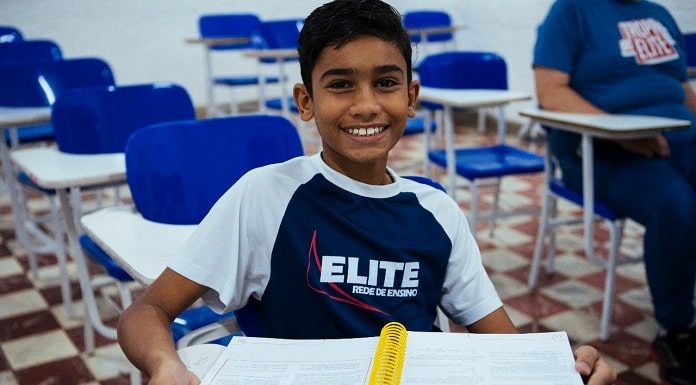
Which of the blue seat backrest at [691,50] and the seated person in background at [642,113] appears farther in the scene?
the blue seat backrest at [691,50]

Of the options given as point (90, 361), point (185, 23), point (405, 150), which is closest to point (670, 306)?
point (90, 361)

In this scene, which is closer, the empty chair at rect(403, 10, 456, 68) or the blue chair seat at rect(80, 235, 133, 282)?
the blue chair seat at rect(80, 235, 133, 282)

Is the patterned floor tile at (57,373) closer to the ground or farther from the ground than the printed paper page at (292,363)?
closer to the ground

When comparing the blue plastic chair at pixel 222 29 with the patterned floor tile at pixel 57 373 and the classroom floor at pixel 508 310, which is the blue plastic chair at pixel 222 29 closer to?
the classroom floor at pixel 508 310

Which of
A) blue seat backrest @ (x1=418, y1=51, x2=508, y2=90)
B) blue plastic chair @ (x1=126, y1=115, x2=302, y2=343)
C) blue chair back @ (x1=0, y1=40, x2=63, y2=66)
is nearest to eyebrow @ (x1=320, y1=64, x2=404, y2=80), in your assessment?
blue plastic chair @ (x1=126, y1=115, x2=302, y2=343)

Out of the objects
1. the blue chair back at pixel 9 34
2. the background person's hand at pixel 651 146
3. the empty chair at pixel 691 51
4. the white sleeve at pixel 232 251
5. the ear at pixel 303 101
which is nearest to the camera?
the white sleeve at pixel 232 251

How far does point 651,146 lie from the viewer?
2025 mm

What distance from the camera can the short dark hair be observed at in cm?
95

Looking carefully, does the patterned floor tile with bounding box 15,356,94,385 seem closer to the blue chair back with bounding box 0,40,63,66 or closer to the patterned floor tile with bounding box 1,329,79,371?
the patterned floor tile with bounding box 1,329,79,371

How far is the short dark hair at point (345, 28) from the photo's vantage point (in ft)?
3.11

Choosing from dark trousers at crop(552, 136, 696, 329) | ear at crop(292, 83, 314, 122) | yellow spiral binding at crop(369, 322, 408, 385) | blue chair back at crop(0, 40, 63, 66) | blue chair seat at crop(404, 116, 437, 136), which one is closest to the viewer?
yellow spiral binding at crop(369, 322, 408, 385)

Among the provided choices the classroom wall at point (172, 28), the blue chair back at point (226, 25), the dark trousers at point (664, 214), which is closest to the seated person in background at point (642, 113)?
the dark trousers at point (664, 214)

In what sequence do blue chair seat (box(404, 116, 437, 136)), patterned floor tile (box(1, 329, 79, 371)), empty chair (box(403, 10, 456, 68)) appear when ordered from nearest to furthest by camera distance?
patterned floor tile (box(1, 329, 79, 371)) → blue chair seat (box(404, 116, 437, 136)) → empty chair (box(403, 10, 456, 68))

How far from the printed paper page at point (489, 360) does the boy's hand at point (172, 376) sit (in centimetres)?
24
